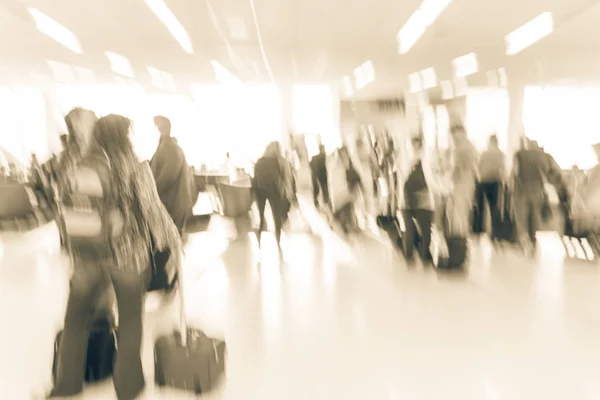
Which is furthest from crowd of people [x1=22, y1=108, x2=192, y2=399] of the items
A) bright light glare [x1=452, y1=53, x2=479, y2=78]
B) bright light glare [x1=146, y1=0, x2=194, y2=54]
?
Answer: bright light glare [x1=452, y1=53, x2=479, y2=78]

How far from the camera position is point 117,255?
2316 millimetres

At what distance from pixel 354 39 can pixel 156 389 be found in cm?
670

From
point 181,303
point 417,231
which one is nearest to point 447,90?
point 417,231

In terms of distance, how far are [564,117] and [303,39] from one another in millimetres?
5654

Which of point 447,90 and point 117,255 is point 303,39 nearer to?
point 447,90

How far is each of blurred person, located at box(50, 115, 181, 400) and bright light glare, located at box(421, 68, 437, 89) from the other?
31.5ft

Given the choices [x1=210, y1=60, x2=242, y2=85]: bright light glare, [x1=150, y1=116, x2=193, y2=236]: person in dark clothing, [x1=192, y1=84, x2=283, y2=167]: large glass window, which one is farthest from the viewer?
[x1=210, y1=60, x2=242, y2=85]: bright light glare

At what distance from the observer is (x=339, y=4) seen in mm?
5805

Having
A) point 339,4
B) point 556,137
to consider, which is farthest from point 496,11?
point 556,137

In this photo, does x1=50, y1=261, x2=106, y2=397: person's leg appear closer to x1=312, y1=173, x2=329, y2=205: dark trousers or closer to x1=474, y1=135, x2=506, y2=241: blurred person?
x1=474, y1=135, x2=506, y2=241: blurred person

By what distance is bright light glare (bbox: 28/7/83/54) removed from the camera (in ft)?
21.2

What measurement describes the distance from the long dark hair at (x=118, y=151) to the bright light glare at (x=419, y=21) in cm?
474

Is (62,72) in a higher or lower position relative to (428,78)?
higher

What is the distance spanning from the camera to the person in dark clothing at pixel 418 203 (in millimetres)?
5000
